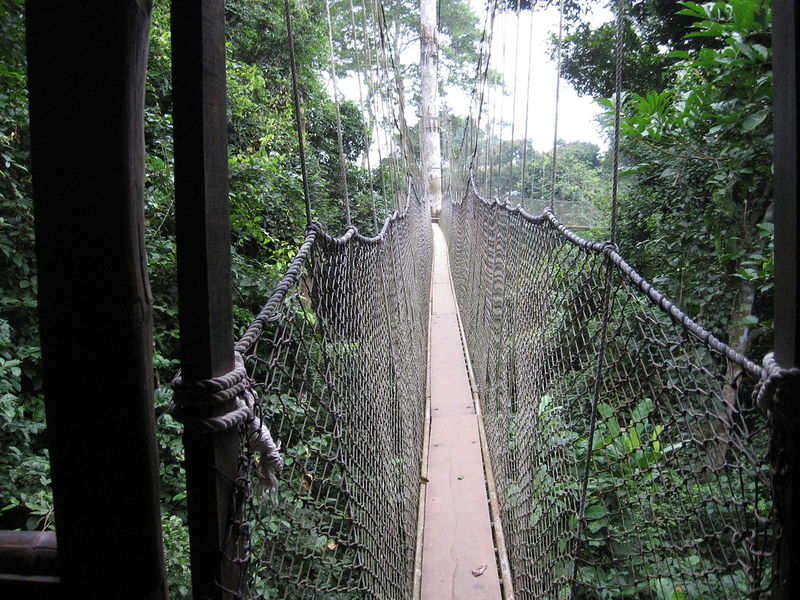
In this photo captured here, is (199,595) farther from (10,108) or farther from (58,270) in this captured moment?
(10,108)

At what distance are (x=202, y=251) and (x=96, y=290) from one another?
0.36ft

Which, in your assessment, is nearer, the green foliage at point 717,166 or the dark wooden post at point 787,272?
the dark wooden post at point 787,272

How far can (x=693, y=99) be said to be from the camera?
224 cm

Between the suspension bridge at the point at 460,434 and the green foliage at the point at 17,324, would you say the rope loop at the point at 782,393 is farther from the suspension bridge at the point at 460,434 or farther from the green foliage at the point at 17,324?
the green foliage at the point at 17,324

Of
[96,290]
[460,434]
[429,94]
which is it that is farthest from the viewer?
[429,94]

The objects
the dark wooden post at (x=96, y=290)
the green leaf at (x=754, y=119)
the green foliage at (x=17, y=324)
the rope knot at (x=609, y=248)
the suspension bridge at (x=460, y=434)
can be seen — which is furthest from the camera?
Answer: the green foliage at (x=17, y=324)

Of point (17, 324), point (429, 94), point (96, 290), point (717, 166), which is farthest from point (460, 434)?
point (429, 94)

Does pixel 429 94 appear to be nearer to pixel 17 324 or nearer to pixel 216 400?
pixel 17 324

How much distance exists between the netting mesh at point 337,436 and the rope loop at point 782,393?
547 millimetres

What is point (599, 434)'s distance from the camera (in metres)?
2.54

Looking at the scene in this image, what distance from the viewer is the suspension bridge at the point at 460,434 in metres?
0.59

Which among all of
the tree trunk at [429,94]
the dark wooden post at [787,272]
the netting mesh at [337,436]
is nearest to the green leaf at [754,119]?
the netting mesh at [337,436]

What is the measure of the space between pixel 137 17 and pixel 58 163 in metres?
0.15

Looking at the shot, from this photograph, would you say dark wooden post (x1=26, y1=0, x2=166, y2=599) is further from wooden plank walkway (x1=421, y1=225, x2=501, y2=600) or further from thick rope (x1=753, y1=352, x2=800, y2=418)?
wooden plank walkway (x1=421, y1=225, x2=501, y2=600)
